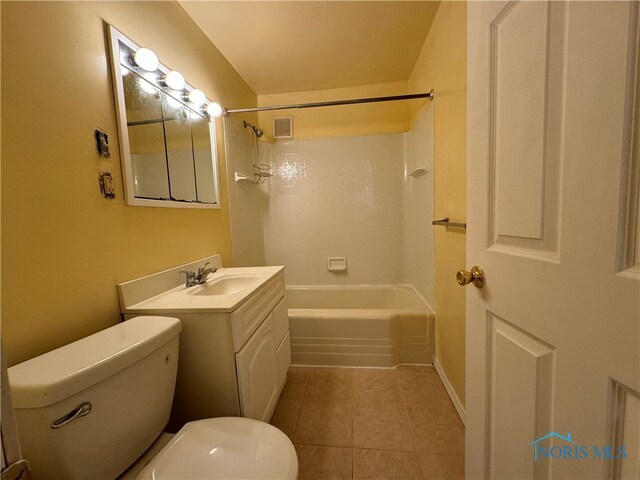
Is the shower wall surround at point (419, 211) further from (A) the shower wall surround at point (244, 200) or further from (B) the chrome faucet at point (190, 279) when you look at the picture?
(B) the chrome faucet at point (190, 279)

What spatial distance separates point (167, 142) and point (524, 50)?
1.47m

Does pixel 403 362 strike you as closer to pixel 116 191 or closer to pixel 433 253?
pixel 433 253

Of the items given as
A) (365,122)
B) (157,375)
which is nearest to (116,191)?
(157,375)

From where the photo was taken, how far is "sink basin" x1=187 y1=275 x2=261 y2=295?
140cm

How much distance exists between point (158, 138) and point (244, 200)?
1023mm

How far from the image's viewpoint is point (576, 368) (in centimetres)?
43

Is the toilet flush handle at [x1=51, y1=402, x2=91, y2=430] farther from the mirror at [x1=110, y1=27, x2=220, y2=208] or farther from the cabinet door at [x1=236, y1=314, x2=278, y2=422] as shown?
Result: the mirror at [x1=110, y1=27, x2=220, y2=208]

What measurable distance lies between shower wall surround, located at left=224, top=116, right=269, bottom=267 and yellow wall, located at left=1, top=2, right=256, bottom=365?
85 centimetres

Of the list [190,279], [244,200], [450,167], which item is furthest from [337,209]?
[190,279]

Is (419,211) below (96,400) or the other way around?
the other way around

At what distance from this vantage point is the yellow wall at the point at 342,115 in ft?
8.27

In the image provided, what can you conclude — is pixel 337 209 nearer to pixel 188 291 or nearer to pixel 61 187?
pixel 188 291

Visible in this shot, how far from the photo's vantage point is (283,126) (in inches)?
104

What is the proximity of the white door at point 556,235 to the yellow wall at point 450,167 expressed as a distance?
735 millimetres
